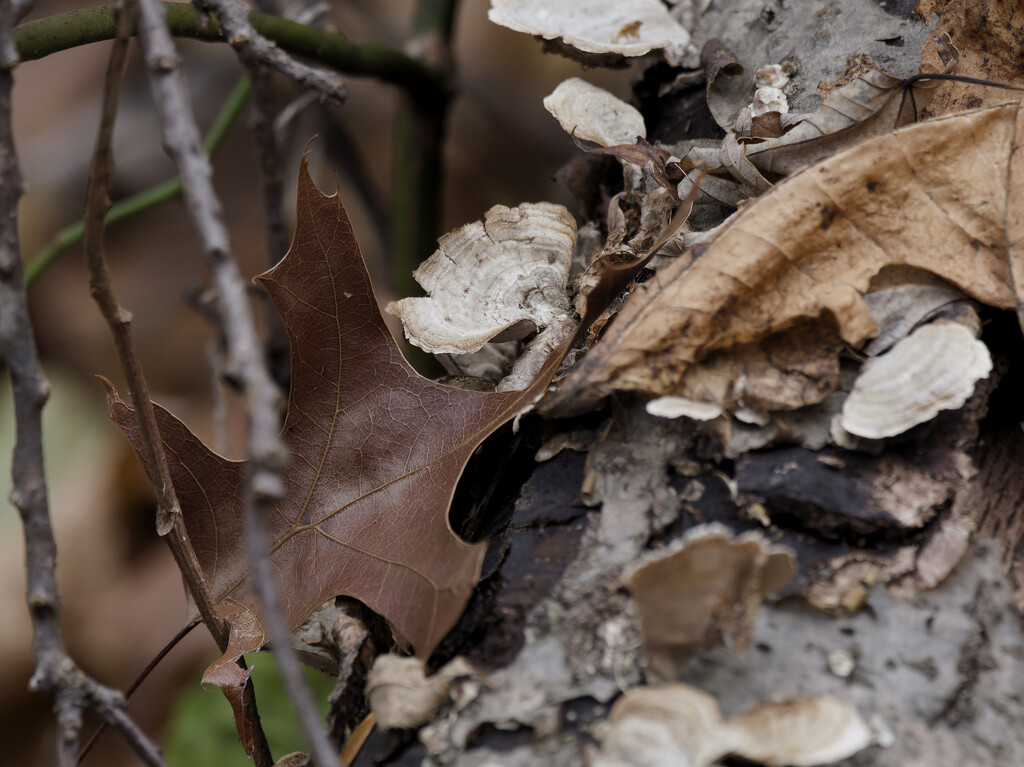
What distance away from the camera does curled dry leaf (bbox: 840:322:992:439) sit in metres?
0.99

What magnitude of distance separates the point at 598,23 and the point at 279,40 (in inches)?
32.4

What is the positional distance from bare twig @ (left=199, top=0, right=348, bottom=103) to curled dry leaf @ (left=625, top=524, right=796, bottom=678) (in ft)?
3.98

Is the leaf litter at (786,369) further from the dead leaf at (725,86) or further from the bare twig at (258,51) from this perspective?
the bare twig at (258,51)

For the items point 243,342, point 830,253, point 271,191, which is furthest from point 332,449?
point 271,191

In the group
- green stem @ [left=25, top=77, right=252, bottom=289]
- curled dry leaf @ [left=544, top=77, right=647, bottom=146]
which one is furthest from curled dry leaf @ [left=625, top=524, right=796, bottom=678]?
green stem @ [left=25, top=77, right=252, bottom=289]

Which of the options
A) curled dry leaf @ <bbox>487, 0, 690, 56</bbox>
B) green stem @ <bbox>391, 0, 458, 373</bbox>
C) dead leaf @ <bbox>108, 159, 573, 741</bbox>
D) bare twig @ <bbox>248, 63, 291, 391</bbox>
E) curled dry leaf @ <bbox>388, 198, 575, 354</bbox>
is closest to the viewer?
dead leaf @ <bbox>108, 159, 573, 741</bbox>

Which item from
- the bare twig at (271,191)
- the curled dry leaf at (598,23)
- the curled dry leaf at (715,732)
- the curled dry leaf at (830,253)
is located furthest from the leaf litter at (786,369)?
the bare twig at (271,191)

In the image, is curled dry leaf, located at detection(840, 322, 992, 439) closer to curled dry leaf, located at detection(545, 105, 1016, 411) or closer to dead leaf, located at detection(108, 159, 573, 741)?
curled dry leaf, located at detection(545, 105, 1016, 411)

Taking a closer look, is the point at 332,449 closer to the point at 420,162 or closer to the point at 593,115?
the point at 593,115

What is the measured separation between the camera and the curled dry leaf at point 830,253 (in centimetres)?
109

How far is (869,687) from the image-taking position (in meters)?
0.90

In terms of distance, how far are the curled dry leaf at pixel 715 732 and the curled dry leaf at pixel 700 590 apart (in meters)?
0.05

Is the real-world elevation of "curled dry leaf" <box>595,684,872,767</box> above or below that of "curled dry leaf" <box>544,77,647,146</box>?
below

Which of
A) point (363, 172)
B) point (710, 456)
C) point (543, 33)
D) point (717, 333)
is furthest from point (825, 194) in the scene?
point (363, 172)
